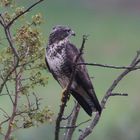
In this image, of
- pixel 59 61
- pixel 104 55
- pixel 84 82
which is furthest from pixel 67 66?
pixel 104 55

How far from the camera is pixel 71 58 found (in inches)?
→ 292

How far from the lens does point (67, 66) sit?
24.5 ft

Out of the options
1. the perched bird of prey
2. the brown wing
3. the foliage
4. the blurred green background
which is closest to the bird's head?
the perched bird of prey

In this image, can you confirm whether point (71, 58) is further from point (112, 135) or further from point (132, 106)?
point (132, 106)

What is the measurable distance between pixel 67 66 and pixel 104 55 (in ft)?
40.5

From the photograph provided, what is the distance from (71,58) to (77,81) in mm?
187

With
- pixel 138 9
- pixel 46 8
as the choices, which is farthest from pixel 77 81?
pixel 138 9

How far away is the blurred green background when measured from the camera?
14883 mm

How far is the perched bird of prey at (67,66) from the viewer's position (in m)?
7.21

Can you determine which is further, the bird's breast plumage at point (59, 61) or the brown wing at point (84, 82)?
the bird's breast plumage at point (59, 61)

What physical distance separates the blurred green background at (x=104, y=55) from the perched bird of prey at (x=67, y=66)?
15.1 feet

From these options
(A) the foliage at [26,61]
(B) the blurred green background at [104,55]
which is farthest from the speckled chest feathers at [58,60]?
(B) the blurred green background at [104,55]

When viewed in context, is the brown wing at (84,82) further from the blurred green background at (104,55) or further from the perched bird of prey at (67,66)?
the blurred green background at (104,55)

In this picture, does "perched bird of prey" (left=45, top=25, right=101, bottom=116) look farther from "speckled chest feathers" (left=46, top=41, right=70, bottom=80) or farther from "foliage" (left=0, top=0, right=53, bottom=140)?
"foliage" (left=0, top=0, right=53, bottom=140)
